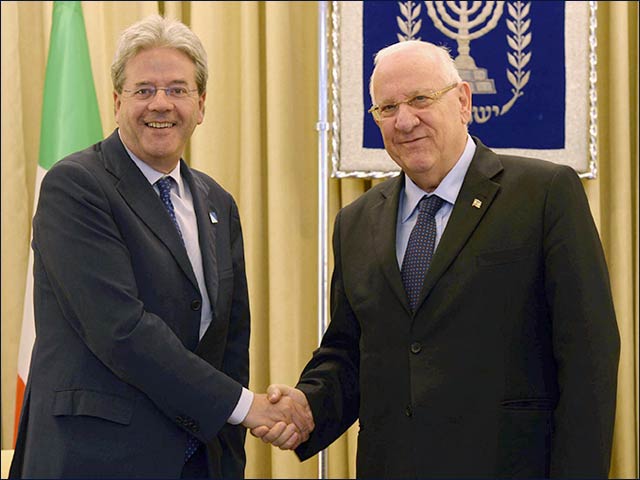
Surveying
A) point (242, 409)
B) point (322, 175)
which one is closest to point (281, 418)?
point (242, 409)

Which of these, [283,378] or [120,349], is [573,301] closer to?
[120,349]

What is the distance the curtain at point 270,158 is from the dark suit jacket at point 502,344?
1.78m

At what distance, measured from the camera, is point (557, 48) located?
4133 mm

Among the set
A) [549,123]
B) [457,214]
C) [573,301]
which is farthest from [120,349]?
[549,123]

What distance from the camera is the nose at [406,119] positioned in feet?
8.66

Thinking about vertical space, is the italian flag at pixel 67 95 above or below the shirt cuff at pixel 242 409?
above

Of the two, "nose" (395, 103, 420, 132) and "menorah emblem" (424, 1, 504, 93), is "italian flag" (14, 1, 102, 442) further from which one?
"nose" (395, 103, 420, 132)

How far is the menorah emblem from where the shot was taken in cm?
414

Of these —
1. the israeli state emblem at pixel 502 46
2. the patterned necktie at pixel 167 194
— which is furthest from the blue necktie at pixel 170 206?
the israeli state emblem at pixel 502 46

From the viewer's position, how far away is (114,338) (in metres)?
2.42

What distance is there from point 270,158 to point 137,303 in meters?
1.99

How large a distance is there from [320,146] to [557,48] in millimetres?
1111

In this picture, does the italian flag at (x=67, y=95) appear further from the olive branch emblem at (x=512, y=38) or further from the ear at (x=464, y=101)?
the ear at (x=464, y=101)

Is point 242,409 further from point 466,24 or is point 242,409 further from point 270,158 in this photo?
point 466,24
